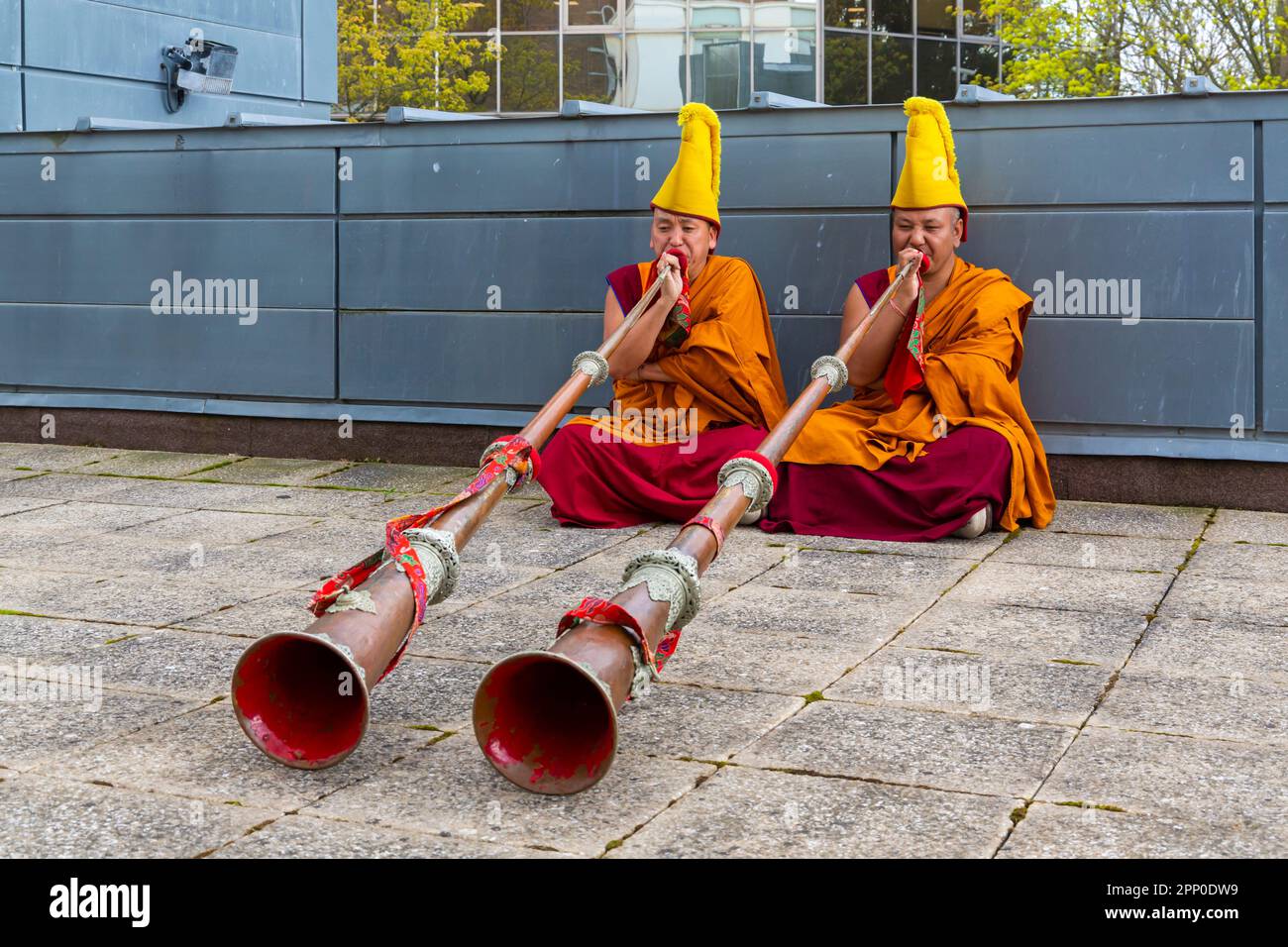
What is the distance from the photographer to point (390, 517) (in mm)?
7004

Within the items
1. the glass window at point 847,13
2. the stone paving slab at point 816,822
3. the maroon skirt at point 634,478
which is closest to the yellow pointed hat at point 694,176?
the maroon skirt at point 634,478

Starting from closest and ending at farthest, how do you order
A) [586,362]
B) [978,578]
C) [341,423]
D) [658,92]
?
[586,362]
[978,578]
[341,423]
[658,92]

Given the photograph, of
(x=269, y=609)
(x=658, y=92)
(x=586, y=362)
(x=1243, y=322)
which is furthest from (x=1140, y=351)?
(x=658, y=92)

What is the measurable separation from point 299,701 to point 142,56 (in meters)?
9.66

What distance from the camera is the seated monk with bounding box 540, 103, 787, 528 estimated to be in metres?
6.89

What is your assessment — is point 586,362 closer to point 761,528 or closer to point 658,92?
point 761,528

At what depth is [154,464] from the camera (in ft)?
28.8

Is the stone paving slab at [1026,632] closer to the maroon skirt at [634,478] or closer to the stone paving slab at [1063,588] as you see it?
the stone paving slab at [1063,588]

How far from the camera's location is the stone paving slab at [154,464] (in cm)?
851

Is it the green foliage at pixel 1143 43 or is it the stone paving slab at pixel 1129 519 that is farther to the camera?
the green foliage at pixel 1143 43

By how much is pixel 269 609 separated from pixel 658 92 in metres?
23.2

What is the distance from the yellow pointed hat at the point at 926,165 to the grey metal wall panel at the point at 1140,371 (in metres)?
0.97

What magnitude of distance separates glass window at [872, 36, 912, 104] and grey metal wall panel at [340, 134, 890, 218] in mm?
20789

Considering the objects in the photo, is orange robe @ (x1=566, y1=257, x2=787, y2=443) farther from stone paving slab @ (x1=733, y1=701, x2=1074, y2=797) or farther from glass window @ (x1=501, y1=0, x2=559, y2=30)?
glass window @ (x1=501, y1=0, x2=559, y2=30)
